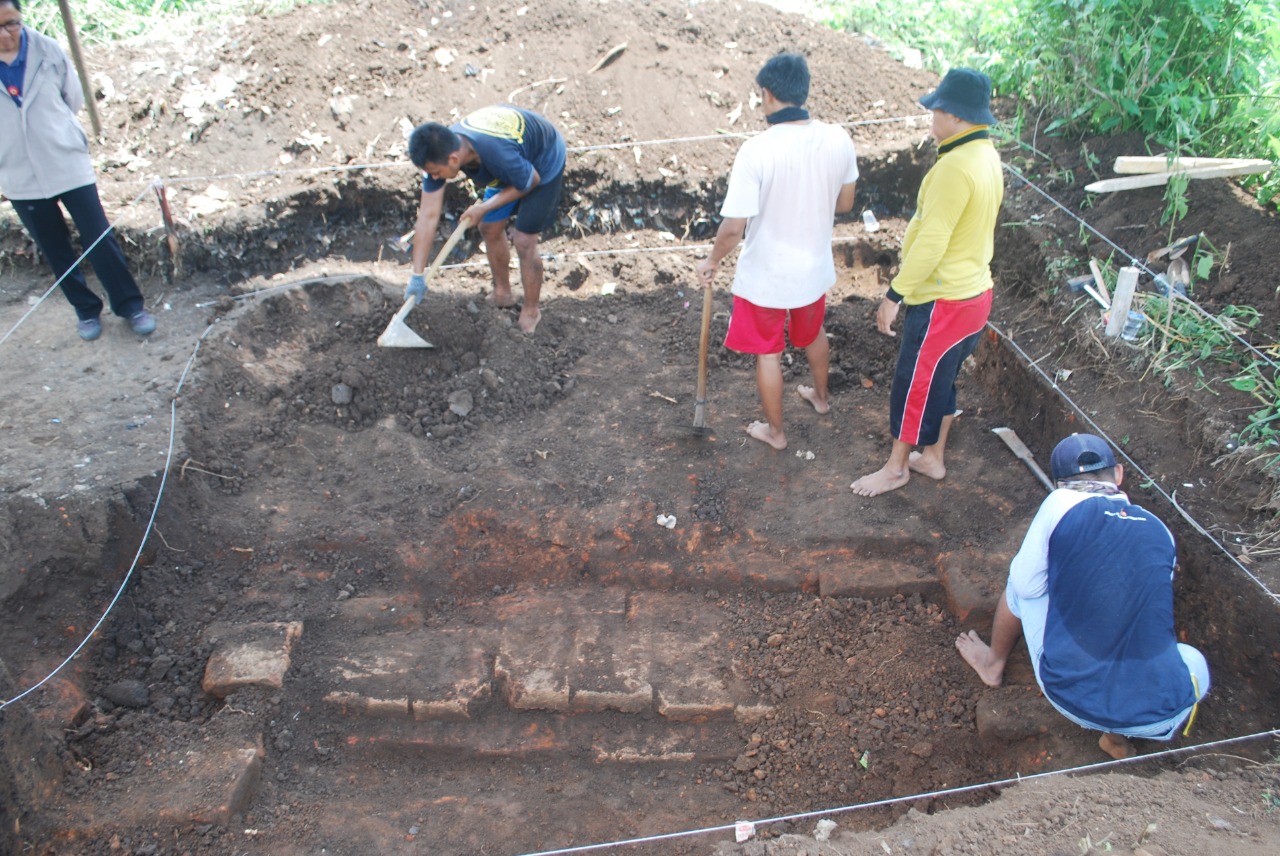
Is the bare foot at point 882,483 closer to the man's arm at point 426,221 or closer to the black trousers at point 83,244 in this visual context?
the man's arm at point 426,221

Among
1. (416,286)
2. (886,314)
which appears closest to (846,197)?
(886,314)

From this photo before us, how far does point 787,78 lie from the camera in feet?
10.9

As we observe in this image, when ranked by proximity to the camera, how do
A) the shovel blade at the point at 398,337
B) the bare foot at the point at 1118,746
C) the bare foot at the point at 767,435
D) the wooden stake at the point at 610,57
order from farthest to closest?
the wooden stake at the point at 610,57 < the shovel blade at the point at 398,337 < the bare foot at the point at 767,435 < the bare foot at the point at 1118,746

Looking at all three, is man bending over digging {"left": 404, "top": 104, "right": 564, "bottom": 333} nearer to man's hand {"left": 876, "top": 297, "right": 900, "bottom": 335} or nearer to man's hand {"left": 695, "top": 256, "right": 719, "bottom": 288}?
man's hand {"left": 695, "top": 256, "right": 719, "bottom": 288}

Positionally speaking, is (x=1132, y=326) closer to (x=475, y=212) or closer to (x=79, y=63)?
(x=475, y=212)

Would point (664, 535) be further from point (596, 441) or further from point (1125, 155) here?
point (1125, 155)

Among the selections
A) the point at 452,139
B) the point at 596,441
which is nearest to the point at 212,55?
the point at 452,139

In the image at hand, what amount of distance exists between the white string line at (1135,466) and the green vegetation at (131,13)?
6500mm

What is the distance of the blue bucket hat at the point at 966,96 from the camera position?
305 centimetres

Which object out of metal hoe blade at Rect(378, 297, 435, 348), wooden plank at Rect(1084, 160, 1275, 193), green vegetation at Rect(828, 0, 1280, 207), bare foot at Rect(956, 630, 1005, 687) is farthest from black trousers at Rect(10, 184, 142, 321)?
green vegetation at Rect(828, 0, 1280, 207)

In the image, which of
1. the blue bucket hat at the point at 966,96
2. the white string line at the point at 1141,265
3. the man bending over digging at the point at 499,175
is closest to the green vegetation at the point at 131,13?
the man bending over digging at the point at 499,175

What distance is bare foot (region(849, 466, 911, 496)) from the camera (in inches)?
156

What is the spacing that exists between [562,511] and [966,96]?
2.40 metres

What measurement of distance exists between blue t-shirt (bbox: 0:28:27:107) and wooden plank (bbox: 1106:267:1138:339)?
542cm
